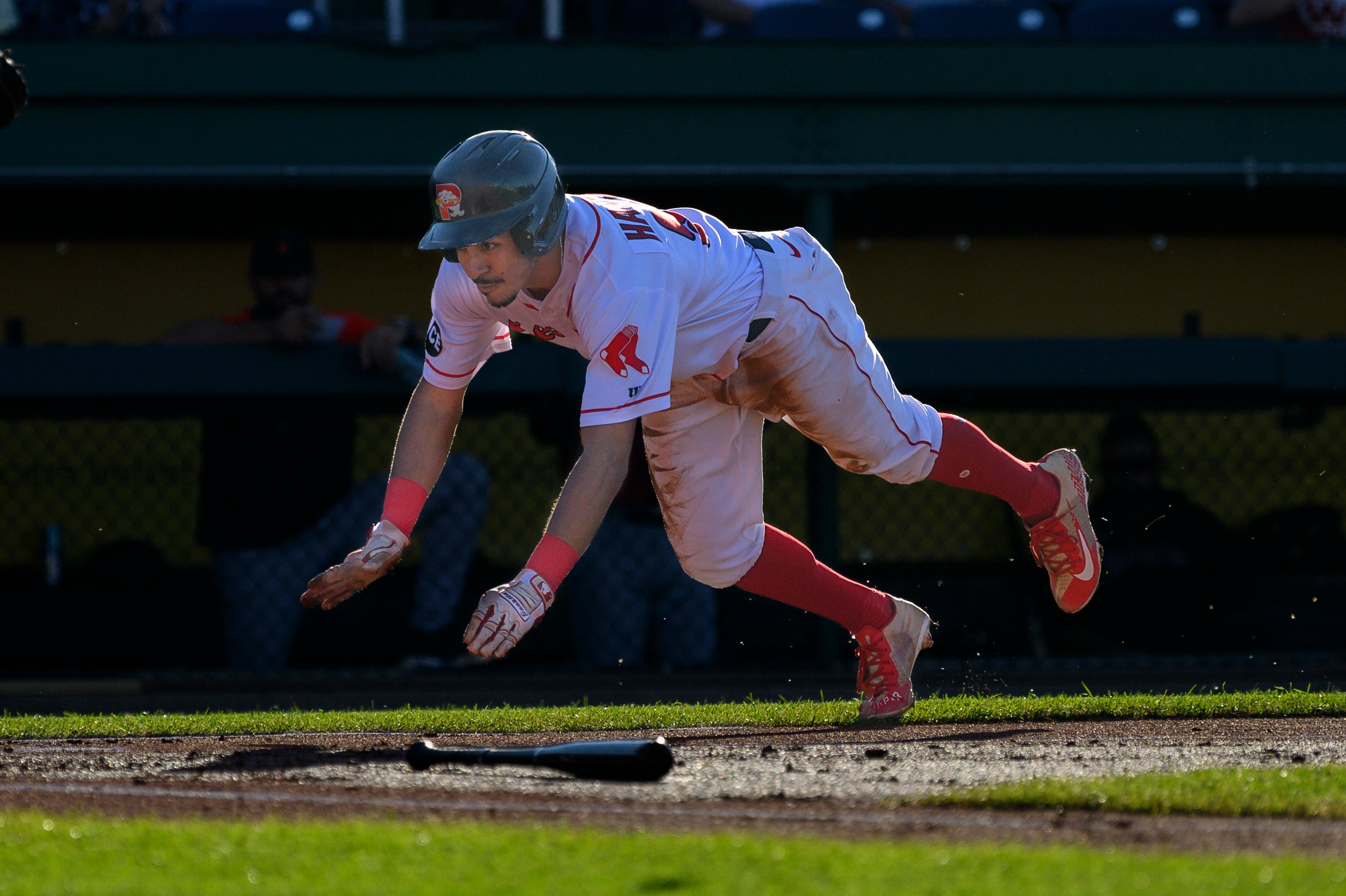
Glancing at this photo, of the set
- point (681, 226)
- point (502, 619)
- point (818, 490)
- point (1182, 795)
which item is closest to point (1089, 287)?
point (818, 490)

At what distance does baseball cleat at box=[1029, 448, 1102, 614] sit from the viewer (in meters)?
4.75

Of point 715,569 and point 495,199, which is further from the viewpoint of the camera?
point 715,569

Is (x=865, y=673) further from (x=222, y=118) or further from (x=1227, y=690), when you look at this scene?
(x=222, y=118)

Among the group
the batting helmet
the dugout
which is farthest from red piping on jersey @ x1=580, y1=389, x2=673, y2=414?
the dugout

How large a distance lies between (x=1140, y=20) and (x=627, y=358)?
6.71m

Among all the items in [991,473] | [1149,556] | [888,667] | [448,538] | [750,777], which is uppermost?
[991,473]

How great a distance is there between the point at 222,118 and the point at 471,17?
59.8 inches

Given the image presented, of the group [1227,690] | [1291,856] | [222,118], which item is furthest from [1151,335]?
[1291,856]

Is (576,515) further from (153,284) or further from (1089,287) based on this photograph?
(1089,287)

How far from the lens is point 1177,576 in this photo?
24.5 feet

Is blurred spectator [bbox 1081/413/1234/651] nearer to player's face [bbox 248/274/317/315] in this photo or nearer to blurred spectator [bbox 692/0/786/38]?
blurred spectator [bbox 692/0/786/38]

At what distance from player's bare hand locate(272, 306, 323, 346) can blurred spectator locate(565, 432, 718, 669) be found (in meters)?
1.59

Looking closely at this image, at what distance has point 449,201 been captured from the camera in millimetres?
3512

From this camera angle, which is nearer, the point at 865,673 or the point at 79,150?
the point at 865,673
